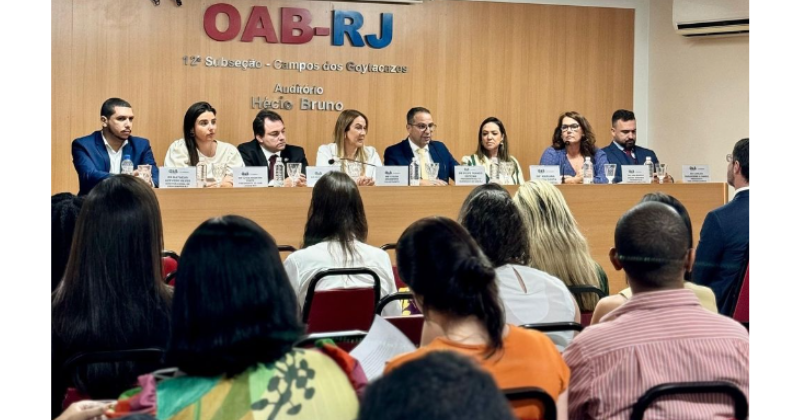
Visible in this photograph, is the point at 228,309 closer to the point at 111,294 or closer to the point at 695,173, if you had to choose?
the point at 111,294

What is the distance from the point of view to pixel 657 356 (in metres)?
1.83

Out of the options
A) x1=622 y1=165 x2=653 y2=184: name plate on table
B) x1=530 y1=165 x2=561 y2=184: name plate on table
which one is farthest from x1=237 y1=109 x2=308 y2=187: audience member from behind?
x1=622 y1=165 x2=653 y2=184: name plate on table

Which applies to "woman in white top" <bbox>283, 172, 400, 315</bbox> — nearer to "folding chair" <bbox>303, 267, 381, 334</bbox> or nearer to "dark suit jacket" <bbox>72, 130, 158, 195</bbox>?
"folding chair" <bbox>303, 267, 381, 334</bbox>

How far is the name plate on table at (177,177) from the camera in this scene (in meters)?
4.89

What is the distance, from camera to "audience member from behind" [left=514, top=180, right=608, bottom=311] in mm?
3088

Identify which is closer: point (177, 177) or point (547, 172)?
point (177, 177)

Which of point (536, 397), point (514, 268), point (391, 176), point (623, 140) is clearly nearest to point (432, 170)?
point (391, 176)

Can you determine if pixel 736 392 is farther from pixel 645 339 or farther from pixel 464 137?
pixel 464 137

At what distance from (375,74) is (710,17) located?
2827mm

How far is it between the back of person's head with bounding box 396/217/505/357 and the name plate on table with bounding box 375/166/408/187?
3465 millimetres

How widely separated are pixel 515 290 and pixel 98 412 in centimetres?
123

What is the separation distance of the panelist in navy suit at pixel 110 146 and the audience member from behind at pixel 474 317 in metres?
4.05

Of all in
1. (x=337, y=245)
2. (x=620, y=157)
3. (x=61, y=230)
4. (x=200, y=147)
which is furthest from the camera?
(x=620, y=157)

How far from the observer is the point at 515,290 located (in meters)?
2.56
